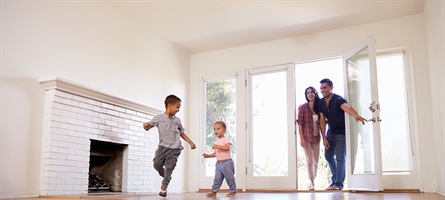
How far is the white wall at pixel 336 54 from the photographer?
5297 millimetres

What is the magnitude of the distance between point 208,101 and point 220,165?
3.09 metres

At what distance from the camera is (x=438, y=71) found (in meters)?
4.40

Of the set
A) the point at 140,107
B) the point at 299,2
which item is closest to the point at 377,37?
the point at 299,2

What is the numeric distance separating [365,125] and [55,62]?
11.8 ft

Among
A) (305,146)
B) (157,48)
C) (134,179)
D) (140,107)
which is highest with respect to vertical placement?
(157,48)

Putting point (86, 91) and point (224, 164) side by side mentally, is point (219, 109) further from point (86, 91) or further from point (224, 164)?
point (224, 164)

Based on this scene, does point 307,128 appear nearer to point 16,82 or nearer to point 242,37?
point 242,37

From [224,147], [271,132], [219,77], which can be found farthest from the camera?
[219,77]

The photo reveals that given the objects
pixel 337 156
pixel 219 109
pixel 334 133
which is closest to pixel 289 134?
pixel 334 133

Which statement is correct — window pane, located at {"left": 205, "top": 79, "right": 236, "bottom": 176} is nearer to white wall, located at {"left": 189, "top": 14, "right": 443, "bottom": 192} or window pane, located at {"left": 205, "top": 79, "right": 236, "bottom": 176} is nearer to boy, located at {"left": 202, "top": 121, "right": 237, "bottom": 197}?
white wall, located at {"left": 189, "top": 14, "right": 443, "bottom": 192}

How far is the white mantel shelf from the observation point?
4.12m

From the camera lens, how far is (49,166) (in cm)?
405

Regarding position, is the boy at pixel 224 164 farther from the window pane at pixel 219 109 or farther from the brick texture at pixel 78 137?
the window pane at pixel 219 109

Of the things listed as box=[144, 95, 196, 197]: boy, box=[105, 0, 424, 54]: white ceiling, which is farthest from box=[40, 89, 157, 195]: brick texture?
box=[105, 0, 424, 54]: white ceiling
